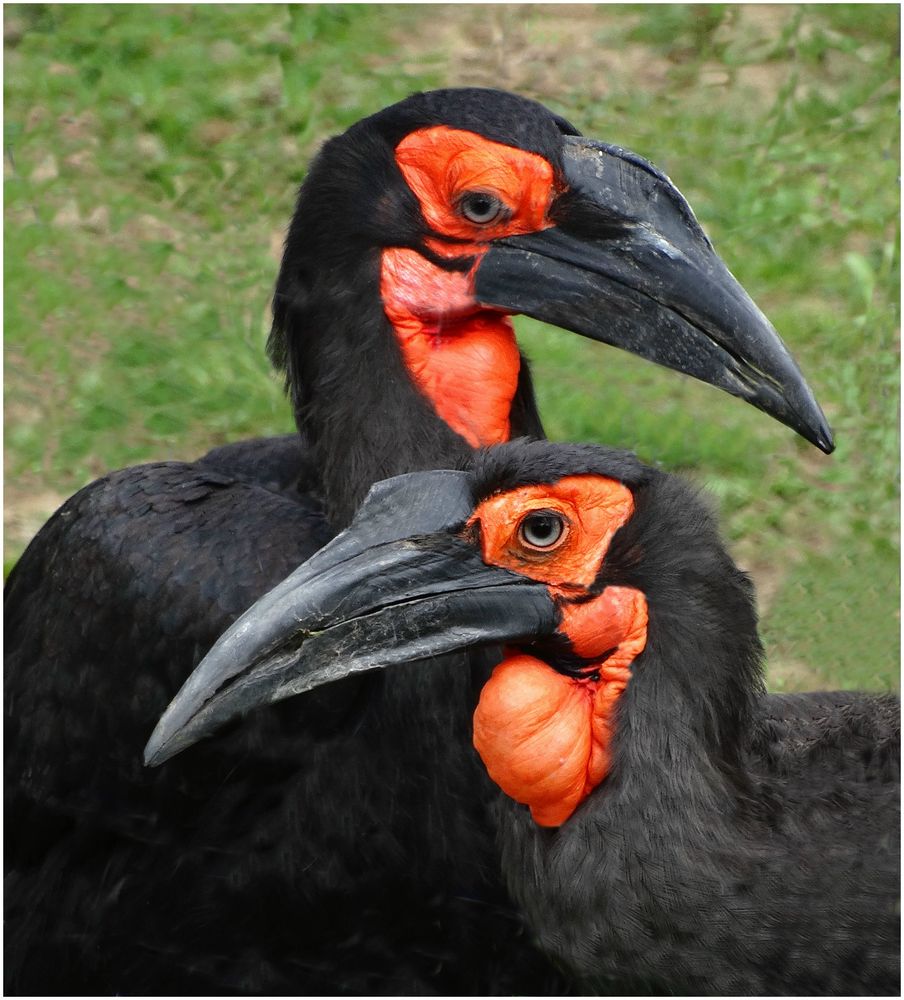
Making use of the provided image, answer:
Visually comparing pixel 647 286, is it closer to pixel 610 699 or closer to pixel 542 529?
pixel 542 529

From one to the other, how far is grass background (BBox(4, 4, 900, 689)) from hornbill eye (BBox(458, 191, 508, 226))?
→ 200 cm

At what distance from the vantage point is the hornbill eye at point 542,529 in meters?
2.97

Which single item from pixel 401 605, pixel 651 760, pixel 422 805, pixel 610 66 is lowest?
pixel 422 805

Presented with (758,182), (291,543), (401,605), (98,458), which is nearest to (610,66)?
(758,182)

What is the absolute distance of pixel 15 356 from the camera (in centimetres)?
616

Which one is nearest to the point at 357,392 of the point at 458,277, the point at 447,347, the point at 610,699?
the point at 447,347

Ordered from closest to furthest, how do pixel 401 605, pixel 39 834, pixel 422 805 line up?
pixel 401 605 < pixel 422 805 < pixel 39 834

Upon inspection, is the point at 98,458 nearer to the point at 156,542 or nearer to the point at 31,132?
the point at 31,132

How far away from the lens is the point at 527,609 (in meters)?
2.98

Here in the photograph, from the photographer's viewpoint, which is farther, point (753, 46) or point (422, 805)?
point (753, 46)

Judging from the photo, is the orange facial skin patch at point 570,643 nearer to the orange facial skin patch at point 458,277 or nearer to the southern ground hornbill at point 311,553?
the southern ground hornbill at point 311,553

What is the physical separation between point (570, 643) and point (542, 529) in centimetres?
20

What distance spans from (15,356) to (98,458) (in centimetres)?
60

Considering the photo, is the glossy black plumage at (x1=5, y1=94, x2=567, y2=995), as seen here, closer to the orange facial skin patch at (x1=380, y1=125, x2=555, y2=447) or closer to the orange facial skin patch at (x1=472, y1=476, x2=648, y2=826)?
the orange facial skin patch at (x1=380, y1=125, x2=555, y2=447)
